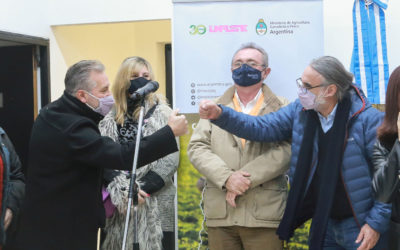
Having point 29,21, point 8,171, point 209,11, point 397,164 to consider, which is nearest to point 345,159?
point 397,164

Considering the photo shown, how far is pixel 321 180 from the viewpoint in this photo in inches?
100

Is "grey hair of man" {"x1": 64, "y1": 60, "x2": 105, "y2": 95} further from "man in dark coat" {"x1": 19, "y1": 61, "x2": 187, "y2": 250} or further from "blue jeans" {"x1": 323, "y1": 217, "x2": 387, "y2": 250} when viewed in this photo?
"blue jeans" {"x1": 323, "y1": 217, "x2": 387, "y2": 250}

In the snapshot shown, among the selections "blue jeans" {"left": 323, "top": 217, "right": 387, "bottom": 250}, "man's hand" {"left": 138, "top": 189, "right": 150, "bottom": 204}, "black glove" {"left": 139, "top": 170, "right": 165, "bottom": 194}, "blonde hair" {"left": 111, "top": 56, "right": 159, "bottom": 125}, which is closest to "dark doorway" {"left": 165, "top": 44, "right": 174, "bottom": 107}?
"blonde hair" {"left": 111, "top": 56, "right": 159, "bottom": 125}

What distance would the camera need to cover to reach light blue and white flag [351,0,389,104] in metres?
3.28

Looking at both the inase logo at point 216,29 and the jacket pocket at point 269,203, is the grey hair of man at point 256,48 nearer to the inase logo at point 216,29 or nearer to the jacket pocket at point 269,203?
the inase logo at point 216,29

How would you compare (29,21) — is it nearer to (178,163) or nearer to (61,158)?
(178,163)

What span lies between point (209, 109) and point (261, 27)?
869 mm

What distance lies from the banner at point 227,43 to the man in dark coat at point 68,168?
884 millimetres

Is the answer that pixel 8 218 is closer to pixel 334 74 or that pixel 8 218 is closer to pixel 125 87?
pixel 125 87

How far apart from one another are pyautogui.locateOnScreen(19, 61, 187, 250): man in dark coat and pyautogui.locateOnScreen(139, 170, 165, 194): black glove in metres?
0.59

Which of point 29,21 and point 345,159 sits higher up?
point 29,21

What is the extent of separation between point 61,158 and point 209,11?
142 cm

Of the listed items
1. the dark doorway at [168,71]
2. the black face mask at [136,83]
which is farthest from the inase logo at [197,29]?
the dark doorway at [168,71]

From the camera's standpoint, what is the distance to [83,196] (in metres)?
2.44
